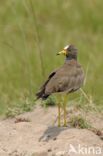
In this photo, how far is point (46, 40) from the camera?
13914 millimetres

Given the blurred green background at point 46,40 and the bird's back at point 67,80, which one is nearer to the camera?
the bird's back at point 67,80

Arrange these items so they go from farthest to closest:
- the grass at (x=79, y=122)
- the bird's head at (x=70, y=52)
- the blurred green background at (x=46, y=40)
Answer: the blurred green background at (x=46, y=40), the grass at (x=79, y=122), the bird's head at (x=70, y=52)

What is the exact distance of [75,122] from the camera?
8023 mm

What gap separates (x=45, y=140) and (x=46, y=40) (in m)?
6.60

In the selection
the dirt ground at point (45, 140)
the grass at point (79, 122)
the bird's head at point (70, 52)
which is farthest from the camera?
the grass at point (79, 122)

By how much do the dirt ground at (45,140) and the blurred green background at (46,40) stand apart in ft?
5.60

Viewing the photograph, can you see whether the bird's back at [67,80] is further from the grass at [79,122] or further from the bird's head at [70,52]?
the grass at [79,122]

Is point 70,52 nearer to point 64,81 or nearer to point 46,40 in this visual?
point 64,81

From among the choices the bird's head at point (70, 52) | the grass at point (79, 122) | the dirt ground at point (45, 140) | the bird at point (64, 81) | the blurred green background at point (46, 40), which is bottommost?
the dirt ground at point (45, 140)

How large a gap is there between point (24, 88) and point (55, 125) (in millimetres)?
2552

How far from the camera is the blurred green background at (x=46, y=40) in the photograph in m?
10.9

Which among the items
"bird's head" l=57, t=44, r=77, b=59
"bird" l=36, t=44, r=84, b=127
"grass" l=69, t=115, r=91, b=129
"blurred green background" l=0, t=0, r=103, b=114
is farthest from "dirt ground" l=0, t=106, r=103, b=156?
"blurred green background" l=0, t=0, r=103, b=114

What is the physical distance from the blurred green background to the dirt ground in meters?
1.71

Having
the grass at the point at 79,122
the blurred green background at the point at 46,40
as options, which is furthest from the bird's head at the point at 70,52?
the blurred green background at the point at 46,40
